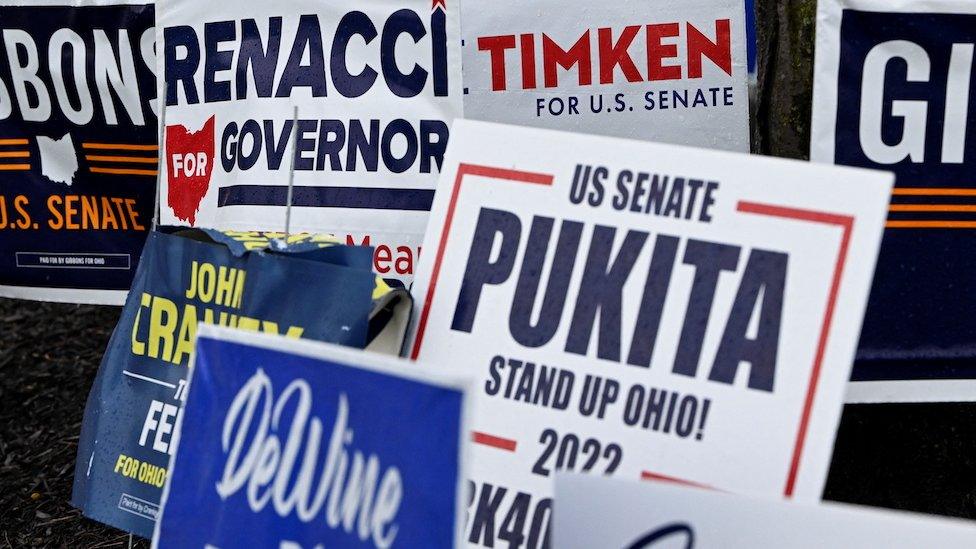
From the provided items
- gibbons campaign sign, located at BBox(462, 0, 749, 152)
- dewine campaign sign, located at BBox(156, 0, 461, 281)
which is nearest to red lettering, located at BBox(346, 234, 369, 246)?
dewine campaign sign, located at BBox(156, 0, 461, 281)

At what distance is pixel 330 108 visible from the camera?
466cm

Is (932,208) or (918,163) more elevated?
(918,163)

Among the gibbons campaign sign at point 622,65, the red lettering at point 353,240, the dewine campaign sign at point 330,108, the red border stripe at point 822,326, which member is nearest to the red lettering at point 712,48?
the gibbons campaign sign at point 622,65

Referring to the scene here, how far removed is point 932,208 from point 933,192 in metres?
0.05

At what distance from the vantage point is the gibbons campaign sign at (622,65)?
4.33 m

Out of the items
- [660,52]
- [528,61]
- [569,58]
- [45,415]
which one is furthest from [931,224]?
[45,415]

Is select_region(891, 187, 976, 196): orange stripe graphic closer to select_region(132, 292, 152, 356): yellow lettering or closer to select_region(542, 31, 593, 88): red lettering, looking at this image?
select_region(542, 31, 593, 88): red lettering

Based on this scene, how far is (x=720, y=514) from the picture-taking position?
2.30m

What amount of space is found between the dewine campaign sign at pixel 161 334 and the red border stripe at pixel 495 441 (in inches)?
21.6

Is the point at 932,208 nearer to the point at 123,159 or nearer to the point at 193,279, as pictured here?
the point at 193,279

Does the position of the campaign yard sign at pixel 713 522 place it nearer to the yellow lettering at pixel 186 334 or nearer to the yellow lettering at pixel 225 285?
the yellow lettering at pixel 225 285

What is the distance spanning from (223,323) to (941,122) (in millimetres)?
2387

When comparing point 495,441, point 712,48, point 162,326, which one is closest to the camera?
point 495,441

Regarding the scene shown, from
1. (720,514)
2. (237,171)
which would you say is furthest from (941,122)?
(237,171)
